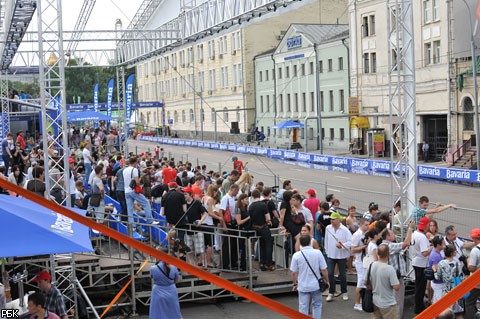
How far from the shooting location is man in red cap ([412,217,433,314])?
1122 centimetres

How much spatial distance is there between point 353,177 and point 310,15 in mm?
38476

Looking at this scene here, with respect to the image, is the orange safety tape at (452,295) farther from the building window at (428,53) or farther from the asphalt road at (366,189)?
the building window at (428,53)

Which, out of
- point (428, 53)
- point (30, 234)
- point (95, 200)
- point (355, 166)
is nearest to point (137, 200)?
point (95, 200)

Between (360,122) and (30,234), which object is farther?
(360,122)

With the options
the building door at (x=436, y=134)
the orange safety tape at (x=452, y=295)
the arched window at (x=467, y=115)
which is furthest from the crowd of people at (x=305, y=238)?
the building door at (x=436, y=134)

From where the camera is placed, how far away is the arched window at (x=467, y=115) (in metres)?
41.6

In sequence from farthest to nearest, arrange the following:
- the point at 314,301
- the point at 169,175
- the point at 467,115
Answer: the point at 467,115 < the point at 169,175 < the point at 314,301

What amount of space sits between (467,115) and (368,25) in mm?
13113

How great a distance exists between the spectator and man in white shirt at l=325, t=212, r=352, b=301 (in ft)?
9.87

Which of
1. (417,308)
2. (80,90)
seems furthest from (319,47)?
(80,90)

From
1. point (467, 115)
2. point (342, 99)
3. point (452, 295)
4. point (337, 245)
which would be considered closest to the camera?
point (452, 295)

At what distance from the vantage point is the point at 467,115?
41938 mm

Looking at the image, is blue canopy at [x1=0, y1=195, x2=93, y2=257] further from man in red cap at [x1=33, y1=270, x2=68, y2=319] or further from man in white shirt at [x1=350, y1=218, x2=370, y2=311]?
man in white shirt at [x1=350, y1=218, x2=370, y2=311]

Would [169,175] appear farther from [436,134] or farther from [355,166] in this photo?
[436,134]
